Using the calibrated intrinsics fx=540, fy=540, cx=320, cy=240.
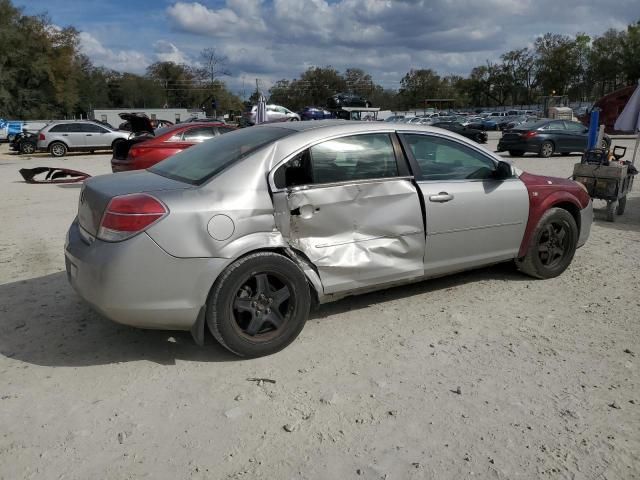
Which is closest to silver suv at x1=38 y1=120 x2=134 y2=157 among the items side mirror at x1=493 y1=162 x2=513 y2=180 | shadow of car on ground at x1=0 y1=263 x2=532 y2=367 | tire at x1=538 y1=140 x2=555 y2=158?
tire at x1=538 y1=140 x2=555 y2=158

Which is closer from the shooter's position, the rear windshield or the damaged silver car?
the damaged silver car

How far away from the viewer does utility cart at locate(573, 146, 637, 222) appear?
795 centimetres

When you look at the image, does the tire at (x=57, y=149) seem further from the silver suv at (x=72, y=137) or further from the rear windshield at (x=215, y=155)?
the rear windshield at (x=215, y=155)

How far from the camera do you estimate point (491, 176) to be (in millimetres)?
4766

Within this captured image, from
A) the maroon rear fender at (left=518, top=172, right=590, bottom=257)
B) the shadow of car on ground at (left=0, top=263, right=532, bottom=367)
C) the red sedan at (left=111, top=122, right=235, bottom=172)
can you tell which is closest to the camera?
the shadow of car on ground at (left=0, top=263, right=532, bottom=367)

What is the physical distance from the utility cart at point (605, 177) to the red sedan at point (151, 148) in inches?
267

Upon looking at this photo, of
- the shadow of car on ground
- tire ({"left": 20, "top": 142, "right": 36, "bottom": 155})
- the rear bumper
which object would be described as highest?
the rear bumper

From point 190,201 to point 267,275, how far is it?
0.70m

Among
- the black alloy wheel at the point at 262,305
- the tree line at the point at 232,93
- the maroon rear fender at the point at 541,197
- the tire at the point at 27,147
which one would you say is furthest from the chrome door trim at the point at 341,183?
the tree line at the point at 232,93

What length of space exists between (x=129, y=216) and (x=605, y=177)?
720cm

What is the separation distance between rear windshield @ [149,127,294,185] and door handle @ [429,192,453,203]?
1244mm

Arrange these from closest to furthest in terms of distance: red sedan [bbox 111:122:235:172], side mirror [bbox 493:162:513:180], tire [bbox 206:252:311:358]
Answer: tire [bbox 206:252:311:358] < side mirror [bbox 493:162:513:180] < red sedan [bbox 111:122:235:172]

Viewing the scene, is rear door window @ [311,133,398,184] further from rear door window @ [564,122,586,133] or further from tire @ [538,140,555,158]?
rear door window @ [564,122,586,133]

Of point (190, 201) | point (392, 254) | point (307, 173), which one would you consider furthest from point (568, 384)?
point (190, 201)
